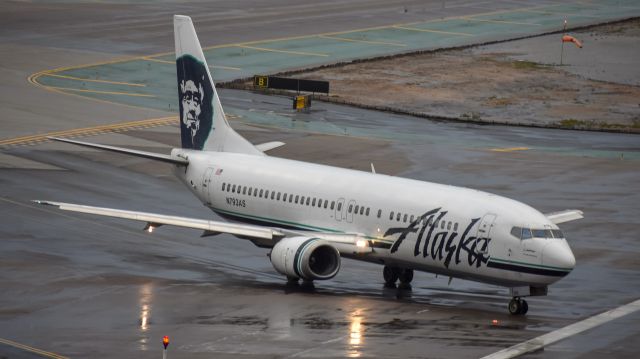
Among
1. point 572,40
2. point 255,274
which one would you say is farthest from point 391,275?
point 572,40

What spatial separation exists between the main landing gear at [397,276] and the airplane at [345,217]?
4cm

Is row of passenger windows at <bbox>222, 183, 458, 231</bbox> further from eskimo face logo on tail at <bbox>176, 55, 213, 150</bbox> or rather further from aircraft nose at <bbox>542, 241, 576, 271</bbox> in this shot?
eskimo face logo on tail at <bbox>176, 55, 213, 150</bbox>

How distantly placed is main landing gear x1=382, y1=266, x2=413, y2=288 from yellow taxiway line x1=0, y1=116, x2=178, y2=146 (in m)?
32.8

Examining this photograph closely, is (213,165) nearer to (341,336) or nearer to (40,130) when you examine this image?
(341,336)

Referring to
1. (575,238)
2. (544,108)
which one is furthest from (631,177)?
(544,108)

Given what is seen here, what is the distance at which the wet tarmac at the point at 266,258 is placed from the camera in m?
42.7

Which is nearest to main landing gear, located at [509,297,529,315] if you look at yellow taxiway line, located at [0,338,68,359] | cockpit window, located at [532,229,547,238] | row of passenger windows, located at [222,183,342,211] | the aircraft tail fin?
cockpit window, located at [532,229,547,238]

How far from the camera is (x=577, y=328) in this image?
44688mm

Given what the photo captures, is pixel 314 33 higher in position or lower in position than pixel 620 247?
higher

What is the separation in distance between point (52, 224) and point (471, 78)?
53.3 meters

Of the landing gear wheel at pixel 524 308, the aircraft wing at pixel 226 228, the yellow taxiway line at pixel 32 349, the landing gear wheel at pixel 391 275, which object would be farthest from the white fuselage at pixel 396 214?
the yellow taxiway line at pixel 32 349

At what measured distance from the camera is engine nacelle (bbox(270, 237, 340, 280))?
164ft

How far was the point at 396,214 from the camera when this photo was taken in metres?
50.5

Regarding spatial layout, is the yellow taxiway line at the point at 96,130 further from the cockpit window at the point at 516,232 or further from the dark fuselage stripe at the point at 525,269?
the cockpit window at the point at 516,232
